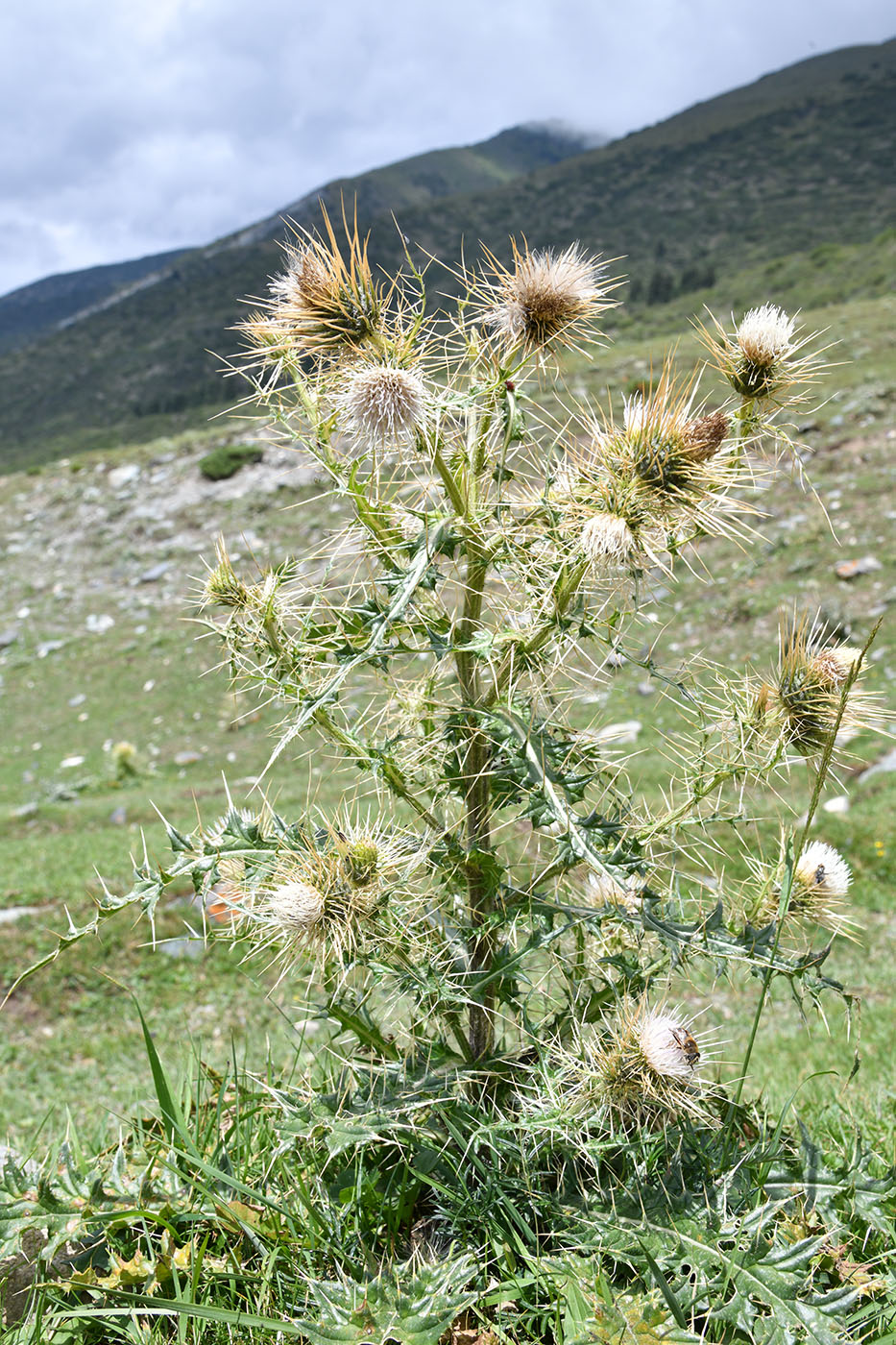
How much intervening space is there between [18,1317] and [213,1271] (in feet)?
1.75

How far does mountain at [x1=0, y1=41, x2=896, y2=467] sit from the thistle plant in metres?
71.8

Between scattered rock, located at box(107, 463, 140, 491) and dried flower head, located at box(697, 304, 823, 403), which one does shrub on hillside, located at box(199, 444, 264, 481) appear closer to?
scattered rock, located at box(107, 463, 140, 491)

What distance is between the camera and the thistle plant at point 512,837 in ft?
5.63

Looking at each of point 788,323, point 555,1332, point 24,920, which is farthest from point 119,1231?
point 24,920

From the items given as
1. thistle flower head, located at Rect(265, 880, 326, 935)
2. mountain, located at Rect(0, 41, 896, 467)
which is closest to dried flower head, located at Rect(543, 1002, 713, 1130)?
thistle flower head, located at Rect(265, 880, 326, 935)

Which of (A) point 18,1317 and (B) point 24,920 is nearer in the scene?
(A) point 18,1317

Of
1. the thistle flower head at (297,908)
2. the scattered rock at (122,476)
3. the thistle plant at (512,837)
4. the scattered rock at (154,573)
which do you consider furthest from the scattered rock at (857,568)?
the scattered rock at (122,476)

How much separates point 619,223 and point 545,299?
112m

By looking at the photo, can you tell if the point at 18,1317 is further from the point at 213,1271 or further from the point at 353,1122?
the point at 353,1122

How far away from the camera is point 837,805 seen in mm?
7898

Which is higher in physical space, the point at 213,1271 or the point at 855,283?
the point at 855,283

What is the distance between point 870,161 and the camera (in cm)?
9731

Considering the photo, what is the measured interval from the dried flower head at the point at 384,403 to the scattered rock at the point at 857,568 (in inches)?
480

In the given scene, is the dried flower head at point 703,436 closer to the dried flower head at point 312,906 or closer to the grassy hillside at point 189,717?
the grassy hillside at point 189,717
